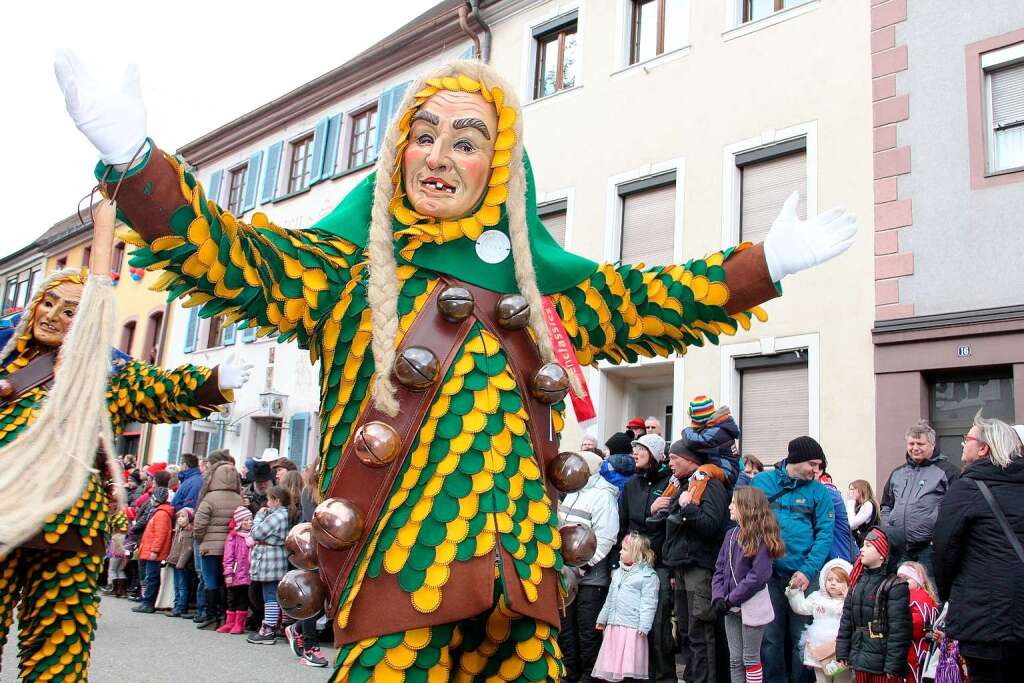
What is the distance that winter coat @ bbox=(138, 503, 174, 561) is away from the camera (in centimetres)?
1082

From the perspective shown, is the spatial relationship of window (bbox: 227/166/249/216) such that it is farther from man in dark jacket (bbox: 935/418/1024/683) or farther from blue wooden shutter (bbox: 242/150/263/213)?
man in dark jacket (bbox: 935/418/1024/683)

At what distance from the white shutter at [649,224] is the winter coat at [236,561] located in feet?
20.0

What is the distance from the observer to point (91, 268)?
8.33 feet

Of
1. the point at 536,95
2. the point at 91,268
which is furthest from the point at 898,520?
the point at 536,95

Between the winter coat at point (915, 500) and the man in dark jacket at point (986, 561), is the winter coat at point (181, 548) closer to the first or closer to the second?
the winter coat at point (915, 500)

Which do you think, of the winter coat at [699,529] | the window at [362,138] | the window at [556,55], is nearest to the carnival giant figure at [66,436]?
the winter coat at [699,529]

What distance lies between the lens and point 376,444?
2113mm

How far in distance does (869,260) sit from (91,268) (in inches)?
A: 355

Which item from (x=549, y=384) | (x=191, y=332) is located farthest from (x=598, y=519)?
(x=191, y=332)

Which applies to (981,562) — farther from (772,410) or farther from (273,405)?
(273,405)

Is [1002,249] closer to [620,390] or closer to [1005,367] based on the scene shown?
[1005,367]

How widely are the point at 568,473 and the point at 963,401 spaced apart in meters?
8.19

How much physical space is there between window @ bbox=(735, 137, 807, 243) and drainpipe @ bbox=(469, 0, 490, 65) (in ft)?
18.0

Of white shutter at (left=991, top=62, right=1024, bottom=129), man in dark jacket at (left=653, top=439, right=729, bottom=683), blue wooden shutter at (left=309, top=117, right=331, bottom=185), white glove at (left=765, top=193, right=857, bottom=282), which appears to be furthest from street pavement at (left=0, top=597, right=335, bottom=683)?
blue wooden shutter at (left=309, top=117, right=331, bottom=185)
